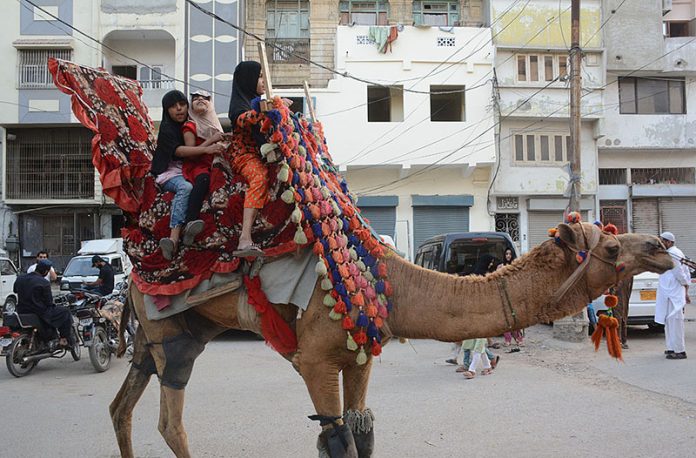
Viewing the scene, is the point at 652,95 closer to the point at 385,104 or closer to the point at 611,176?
the point at 611,176

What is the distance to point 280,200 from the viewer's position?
12.2ft

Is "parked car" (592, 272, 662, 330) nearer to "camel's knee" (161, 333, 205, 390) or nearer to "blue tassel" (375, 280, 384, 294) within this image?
"blue tassel" (375, 280, 384, 294)

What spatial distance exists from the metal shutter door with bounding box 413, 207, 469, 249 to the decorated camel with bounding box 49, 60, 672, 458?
1988 cm

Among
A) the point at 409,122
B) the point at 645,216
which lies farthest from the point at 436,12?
the point at 645,216

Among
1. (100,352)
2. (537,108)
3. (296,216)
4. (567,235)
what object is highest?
(537,108)

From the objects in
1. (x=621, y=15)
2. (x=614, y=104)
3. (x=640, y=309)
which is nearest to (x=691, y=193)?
(x=614, y=104)

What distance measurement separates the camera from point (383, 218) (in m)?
23.9

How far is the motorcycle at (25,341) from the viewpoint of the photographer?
350 inches

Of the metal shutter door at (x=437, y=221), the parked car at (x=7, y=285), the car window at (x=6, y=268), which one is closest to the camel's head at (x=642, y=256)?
the parked car at (x=7, y=285)

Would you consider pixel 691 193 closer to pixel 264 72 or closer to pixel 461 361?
pixel 461 361

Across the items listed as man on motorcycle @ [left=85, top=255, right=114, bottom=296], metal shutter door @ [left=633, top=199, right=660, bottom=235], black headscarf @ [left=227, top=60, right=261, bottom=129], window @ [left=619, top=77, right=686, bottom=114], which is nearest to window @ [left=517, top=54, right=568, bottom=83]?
window @ [left=619, top=77, right=686, bottom=114]

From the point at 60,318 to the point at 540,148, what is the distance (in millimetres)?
19639

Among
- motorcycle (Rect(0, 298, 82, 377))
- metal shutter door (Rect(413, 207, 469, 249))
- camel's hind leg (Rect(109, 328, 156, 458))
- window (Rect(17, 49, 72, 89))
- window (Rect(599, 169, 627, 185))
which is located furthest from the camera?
window (Rect(599, 169, 627, 185))

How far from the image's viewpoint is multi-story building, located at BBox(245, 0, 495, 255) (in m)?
23.2
